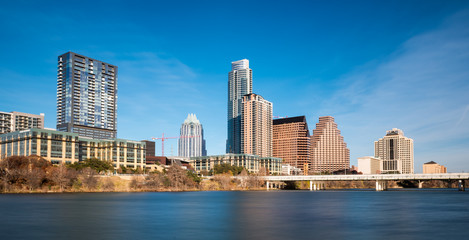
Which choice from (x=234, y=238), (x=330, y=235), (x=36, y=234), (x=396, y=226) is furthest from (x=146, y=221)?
(x=396, y=226)

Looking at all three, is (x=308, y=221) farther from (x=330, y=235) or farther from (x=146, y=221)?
(x=146, y=221)

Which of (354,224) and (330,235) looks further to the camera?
(354,224)

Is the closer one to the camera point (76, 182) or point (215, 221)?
point (215, 221)

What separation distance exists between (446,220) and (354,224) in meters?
17.4

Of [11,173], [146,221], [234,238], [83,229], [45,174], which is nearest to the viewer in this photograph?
[234,238]

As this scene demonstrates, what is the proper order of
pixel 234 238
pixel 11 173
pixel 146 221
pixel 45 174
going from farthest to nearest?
pixel 45 174
pixel 11 173
pixel 146 221
pixel 234 238

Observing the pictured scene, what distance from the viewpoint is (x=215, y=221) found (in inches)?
2522

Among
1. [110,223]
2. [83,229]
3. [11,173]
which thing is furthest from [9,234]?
[11,173]

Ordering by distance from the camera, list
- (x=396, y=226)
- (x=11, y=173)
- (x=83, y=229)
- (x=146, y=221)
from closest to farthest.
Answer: (x=83, y=229) < (x=396, y=226) < (x=146, y=221) < (x=11, y=173)

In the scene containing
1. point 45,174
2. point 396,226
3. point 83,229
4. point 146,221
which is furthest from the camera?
point 45,174

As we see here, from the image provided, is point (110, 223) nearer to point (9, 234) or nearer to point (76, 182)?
point (9, 234)

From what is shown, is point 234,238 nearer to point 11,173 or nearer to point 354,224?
point 354,224

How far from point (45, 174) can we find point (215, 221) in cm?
13157

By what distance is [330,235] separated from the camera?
158 ft
